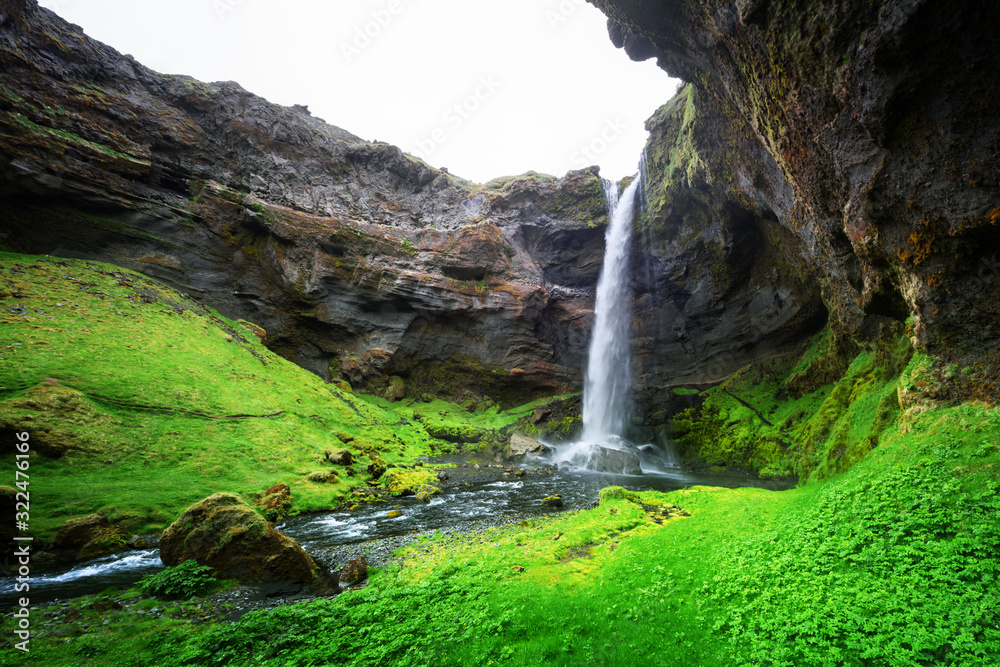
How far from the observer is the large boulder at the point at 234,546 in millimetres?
8898

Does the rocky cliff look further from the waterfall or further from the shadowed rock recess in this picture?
the waterfall

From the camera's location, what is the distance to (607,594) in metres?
7.17

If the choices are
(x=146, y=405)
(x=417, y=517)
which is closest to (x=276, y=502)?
(x=417, y=517)

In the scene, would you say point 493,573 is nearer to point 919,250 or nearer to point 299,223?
point 919,250

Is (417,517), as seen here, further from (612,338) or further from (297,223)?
(297,223)

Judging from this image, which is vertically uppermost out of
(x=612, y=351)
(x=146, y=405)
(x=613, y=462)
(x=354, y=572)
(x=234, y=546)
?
(x=612, y=351)

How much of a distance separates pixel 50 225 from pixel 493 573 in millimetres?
37399

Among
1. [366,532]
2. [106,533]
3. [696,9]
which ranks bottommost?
[366,532]

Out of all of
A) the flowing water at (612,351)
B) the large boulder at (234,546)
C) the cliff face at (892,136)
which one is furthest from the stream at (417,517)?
the cliff face at (892,136)

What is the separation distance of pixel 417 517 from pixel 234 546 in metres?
6.33

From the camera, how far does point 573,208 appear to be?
1873 inches

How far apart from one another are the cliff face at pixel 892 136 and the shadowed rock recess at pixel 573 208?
0.06m

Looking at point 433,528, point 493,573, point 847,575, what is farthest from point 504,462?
point 847,575

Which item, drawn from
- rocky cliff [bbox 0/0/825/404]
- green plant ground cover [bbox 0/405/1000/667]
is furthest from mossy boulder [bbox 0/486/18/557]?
rocky cliff [bbox 0/0/825/404]
